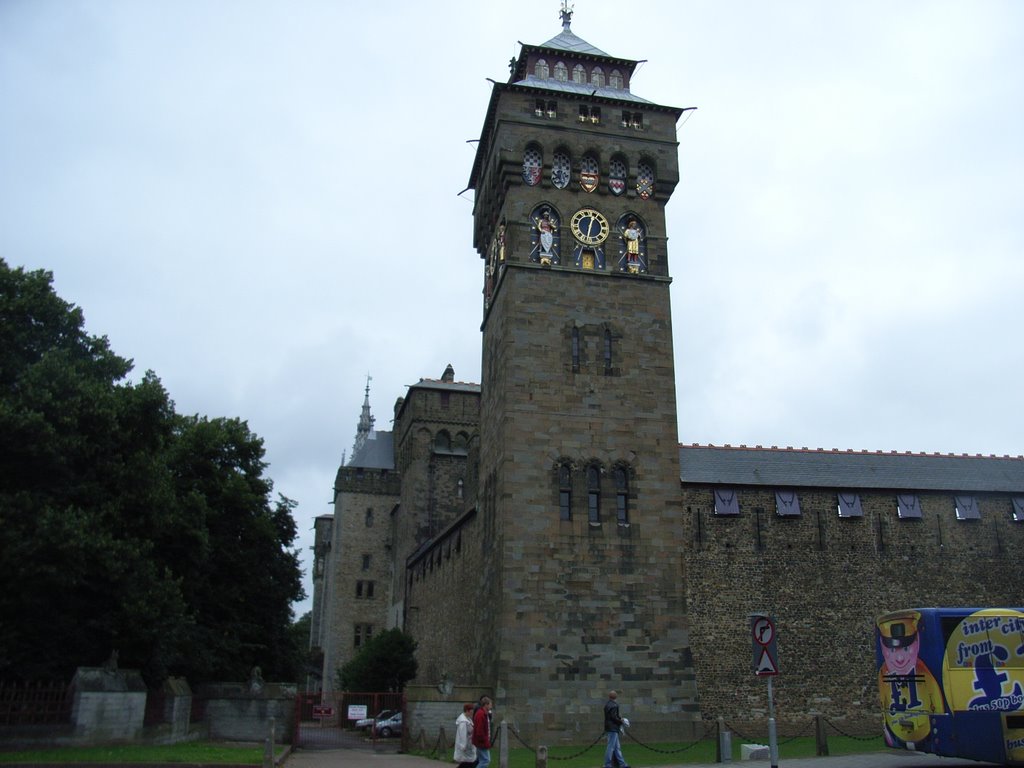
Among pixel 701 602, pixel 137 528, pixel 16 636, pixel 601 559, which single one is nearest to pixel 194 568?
pixel 137 528

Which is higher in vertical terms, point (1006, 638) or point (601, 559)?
point (601, 559)

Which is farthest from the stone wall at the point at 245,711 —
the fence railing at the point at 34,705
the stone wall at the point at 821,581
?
the stone wall at the point at 821,581

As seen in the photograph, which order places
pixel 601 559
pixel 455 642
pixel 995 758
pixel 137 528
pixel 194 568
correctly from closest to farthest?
pixel 995 758 < pixel 137 528 < pixel 601 559 < pixel 194 568 < pixel 455 642

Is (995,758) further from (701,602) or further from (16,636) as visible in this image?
(16,636)

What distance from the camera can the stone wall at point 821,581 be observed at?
30.3m

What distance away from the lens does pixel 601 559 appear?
2727cm

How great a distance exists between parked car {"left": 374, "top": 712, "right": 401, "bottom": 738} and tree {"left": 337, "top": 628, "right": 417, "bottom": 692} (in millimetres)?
5602

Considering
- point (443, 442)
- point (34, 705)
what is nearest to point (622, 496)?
point (34, 705)

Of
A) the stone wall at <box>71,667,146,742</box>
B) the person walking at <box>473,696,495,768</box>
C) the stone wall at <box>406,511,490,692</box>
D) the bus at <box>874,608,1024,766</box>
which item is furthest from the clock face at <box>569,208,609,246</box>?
the person walking at <box>473,696,495,768</box>

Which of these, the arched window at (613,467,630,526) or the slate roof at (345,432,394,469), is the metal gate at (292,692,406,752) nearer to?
the arched window at (613,467,630,526)

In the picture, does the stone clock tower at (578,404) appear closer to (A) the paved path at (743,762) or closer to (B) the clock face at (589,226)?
(B) the clock face at (589,226)

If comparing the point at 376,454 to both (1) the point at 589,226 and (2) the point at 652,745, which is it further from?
(2) the point at 652,745

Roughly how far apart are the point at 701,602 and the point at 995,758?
49.8ft

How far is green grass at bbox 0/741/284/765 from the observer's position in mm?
16062
